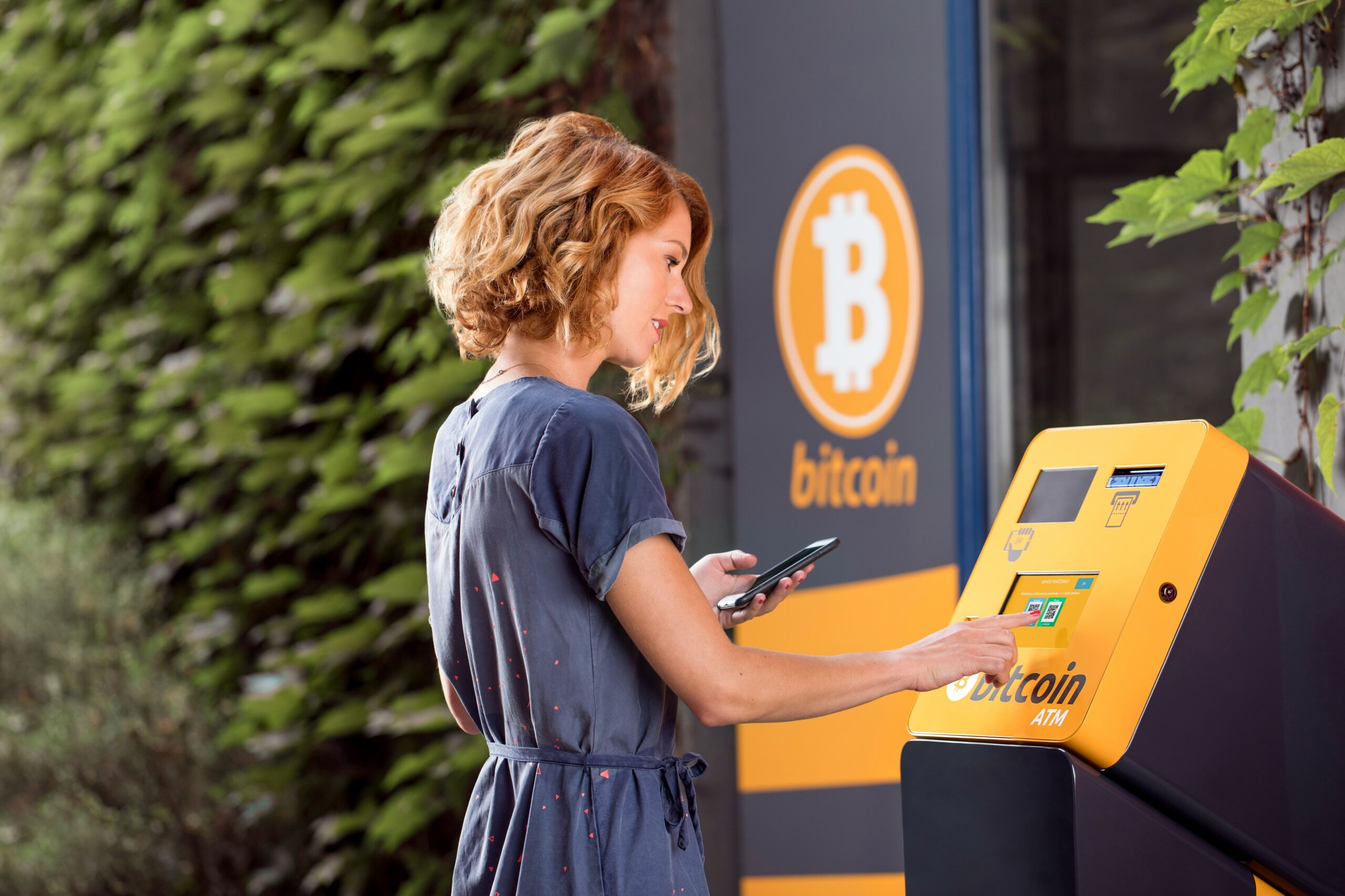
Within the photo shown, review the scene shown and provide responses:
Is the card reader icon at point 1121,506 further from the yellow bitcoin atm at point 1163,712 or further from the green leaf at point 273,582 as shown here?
the green leaf at point 273,582

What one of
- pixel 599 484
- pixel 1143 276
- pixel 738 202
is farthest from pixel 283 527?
pixel 599 484

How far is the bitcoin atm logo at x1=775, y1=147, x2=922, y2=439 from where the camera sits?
2.32m

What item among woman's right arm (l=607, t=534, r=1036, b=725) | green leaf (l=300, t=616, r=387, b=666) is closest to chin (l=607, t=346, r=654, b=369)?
woman's right arm (l=607, t=534, r=1036, b=725)

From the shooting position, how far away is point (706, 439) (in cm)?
257

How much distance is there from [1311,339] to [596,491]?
756 millimetres

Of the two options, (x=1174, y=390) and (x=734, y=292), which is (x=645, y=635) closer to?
(x=1174, y=390)

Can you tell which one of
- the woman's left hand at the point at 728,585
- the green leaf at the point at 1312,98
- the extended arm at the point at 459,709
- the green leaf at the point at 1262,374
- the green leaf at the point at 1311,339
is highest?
the green leaf at the point at 1312,98

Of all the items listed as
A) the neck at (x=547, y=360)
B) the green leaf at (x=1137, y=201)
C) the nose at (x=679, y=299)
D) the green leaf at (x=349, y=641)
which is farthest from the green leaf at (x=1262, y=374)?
the green leaf at (x=349, y=641)

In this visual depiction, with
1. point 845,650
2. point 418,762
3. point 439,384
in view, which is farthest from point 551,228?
point 418,762

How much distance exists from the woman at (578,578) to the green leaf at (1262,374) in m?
0.49

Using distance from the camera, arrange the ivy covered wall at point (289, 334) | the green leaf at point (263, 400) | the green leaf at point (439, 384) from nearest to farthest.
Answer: the green leaf at point (439, 384) < the ivy covered wall at point (289, 334) < the green leaf at point (263, 400)

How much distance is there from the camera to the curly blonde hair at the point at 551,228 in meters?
1.23

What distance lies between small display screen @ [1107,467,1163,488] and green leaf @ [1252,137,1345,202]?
298 millimetres

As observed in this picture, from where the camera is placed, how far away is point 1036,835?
3.73 feet
